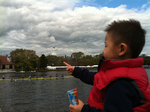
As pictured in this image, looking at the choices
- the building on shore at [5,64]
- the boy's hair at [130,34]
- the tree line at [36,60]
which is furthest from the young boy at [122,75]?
the building on shore at [5,64]

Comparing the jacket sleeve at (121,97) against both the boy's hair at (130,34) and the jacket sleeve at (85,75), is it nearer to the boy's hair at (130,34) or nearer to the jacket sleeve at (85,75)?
the boy's hair at (130,34)

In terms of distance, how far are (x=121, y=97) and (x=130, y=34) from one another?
71 centimetres

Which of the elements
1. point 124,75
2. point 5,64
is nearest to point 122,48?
point 124,75

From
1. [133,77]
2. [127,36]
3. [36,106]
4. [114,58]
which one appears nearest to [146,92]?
[133,77]

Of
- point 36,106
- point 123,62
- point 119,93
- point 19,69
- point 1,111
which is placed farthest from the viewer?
point 19,69

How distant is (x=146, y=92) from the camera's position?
141cm

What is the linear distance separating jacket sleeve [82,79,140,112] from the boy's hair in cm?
41

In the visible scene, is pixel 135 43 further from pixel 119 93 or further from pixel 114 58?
pixel 119 93

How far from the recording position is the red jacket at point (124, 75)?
141 cm

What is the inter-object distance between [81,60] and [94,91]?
117 metres

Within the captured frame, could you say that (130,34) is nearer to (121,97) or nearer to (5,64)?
(121,97)

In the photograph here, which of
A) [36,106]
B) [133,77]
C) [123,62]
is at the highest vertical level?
[123,62]

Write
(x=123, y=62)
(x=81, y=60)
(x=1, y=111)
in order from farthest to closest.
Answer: (x=81, y=60) < (x=1, y=111) < (x=123, y=62)

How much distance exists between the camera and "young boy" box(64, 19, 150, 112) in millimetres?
Result: 1367
